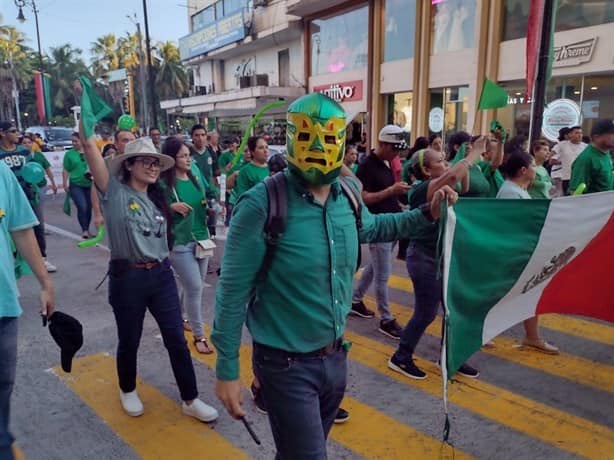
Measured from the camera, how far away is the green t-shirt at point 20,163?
6.49m

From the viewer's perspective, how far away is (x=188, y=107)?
3559 cm

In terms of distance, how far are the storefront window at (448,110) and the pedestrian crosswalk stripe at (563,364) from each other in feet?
46.0

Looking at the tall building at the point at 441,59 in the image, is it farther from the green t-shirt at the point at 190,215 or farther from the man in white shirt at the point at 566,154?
the green t-shirt at the point at 190,215

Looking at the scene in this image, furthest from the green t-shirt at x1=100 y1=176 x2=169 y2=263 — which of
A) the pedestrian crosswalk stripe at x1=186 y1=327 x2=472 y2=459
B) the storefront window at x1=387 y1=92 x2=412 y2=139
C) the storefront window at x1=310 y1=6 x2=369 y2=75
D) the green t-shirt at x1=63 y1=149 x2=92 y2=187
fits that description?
the storefront window at x1=310 y1=6 x2=369 y2=75

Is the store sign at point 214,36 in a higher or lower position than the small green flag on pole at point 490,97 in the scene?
higher

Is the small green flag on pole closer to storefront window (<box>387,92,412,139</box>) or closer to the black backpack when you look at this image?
the black backpack

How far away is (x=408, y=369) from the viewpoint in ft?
13.9

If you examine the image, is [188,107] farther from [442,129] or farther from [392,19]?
[442,129]

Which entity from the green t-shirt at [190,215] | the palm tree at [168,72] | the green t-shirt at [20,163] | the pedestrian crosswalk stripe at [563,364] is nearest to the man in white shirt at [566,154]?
the pedestrian crosswalk stripe at [563,364]

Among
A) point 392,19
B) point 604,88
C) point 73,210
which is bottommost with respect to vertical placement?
point 73,210

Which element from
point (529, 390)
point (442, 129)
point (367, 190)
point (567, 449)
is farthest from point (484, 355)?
point (442, 129)

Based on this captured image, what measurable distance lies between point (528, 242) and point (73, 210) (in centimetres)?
1289

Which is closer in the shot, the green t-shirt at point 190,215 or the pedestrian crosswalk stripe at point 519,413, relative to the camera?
the pedestrian crosswalk stripe at point 519,413

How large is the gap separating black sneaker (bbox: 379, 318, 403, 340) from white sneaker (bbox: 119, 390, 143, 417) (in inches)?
97.9
